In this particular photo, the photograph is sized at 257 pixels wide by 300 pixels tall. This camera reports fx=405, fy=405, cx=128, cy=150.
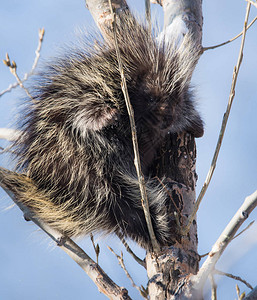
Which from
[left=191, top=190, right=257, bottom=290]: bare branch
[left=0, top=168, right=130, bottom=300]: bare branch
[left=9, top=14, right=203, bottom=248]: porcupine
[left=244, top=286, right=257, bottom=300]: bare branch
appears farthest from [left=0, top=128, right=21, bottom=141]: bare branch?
[left=244, top=286, right=257, bottom=300]: bare branch

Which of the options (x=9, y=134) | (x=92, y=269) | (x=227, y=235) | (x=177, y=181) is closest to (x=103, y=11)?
(x=9, y=134)

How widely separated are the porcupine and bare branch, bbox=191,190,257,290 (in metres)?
0.68

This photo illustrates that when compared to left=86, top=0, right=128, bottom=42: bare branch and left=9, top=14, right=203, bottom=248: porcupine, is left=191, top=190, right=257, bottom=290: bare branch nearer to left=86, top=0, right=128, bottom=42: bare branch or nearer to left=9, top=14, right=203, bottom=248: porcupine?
left=9, top=14, right=203, bottom=248: porcupine

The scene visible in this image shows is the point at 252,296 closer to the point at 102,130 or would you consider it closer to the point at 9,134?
the point at 102,130

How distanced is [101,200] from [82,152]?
0.99 feet

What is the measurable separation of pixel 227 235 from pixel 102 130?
122 centimetres

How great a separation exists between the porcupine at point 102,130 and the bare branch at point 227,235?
68 cm

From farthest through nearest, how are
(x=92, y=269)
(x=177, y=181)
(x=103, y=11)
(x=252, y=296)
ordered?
(x=103, y=11) → (x=177, y=181) → (x=92, y=269) → (x=252, y=296)

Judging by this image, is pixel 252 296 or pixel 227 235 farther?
pixel 227 235

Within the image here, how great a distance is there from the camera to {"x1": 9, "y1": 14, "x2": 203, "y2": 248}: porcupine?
2076mm

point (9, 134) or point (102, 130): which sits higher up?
point (9, 134)

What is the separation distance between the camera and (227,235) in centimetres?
119

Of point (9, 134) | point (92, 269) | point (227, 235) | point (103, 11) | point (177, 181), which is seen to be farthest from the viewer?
point (103, 11)

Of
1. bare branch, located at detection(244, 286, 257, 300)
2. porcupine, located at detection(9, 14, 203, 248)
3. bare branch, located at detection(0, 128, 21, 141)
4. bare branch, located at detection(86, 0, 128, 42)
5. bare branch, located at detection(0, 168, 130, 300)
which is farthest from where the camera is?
bare branch, located at detection(86, 0, 128, 42)
